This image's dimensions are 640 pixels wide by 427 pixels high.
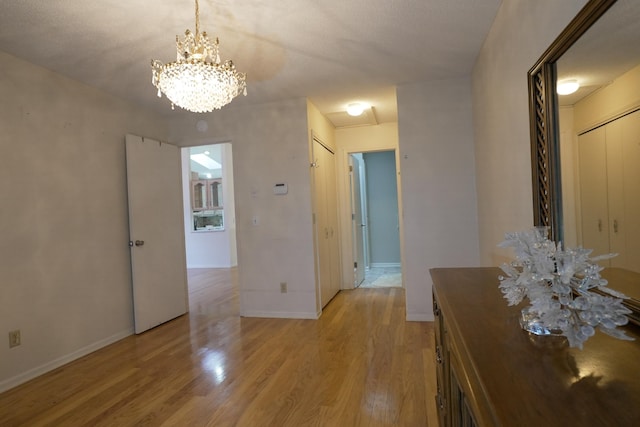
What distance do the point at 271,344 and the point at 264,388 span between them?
0.78 metres

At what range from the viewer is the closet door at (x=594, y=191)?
107 cm

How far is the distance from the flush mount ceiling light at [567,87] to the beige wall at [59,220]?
3386 millimetres

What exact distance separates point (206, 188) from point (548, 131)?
762cm

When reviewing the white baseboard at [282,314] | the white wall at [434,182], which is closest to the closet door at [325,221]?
the white baseboard at [282,314]

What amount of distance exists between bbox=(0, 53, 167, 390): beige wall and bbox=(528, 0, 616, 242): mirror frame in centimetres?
336

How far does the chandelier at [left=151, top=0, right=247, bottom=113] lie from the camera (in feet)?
6.45

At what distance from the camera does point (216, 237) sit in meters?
7.91

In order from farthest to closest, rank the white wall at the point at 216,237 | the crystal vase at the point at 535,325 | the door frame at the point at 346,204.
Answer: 1. the white wall at the point at 216,237
2. the door frame at the point at 346,204
3. the crystal vase at the point at 535,325

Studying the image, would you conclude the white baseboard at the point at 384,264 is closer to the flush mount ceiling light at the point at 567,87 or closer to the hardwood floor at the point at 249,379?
the hardwood floor at the point at 249,379

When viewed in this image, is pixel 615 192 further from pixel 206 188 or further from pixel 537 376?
pixel 206 188

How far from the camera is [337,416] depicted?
193 centimetres

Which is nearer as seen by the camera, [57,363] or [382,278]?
[57,363]

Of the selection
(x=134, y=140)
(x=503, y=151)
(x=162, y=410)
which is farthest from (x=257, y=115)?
(x=162, y=410)

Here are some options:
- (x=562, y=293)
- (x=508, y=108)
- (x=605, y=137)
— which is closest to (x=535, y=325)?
(x=562, y=293)
